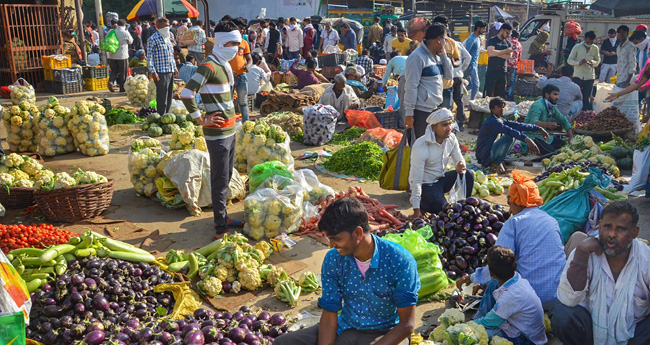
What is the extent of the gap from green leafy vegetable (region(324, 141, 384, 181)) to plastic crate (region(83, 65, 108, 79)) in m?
8.92

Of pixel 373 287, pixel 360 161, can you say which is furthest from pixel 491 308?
pixel 360 161

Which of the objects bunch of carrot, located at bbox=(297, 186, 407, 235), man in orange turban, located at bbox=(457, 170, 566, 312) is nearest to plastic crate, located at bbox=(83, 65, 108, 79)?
bunch of carrot, located at bbox=(297, 186, 407, 235)

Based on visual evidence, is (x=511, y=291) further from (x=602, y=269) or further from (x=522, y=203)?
(x=522, y=203)

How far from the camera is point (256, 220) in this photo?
569 centimetres

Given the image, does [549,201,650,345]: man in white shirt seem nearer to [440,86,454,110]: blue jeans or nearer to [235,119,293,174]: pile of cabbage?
[235,119,293,174]: pile of cabbage

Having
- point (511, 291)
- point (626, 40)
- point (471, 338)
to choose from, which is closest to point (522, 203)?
point (511, 291)

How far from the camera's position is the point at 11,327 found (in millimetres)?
2895

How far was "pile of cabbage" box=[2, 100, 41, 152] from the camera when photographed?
27.5 ft

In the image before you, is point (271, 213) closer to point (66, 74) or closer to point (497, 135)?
point (497, 135)

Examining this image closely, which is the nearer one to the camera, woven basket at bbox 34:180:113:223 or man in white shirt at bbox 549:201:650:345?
man in white shirt at bbox 549:201:650:345

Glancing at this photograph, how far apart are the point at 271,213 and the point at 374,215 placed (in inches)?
48.6

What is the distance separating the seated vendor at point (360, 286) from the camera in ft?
9.40

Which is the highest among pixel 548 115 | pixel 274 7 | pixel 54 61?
pixel 274 7

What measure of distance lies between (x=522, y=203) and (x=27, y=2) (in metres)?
15.7
